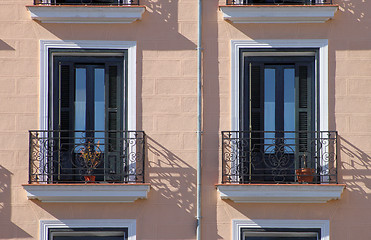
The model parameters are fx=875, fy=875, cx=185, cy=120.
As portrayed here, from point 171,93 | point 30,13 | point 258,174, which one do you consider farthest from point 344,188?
point 30,13

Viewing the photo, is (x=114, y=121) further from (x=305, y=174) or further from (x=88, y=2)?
(x=305, y=174)

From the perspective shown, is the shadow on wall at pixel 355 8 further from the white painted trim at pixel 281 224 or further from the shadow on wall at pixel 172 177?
the shadow on wall at pixel 172 177

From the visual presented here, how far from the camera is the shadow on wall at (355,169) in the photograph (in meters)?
16.4

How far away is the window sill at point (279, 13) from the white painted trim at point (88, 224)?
4.33 meters

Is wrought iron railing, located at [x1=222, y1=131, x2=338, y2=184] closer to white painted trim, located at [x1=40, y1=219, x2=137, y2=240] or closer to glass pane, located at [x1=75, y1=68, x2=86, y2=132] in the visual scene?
white painted trim, located at [x1=40, y1=219, x2=137, y2=240]

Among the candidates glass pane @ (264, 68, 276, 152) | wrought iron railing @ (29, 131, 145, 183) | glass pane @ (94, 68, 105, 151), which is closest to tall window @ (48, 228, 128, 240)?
wrought iron railing @ (29, 131, 145, 183)

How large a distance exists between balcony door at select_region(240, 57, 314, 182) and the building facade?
3 cm

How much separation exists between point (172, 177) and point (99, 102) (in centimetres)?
208

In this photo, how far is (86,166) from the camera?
16344 mm

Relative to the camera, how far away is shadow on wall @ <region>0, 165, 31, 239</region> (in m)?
16.3

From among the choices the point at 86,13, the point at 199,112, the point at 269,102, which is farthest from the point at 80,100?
the point at 269,102

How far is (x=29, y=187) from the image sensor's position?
16.1 meters

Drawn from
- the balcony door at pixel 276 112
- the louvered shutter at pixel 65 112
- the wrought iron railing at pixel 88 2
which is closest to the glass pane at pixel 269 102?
the balcony door at pixel 276 112

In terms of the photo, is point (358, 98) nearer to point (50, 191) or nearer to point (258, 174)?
point (258, 174)
